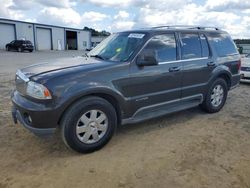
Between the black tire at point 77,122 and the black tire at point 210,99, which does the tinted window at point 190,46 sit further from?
the black tire at point 77,122

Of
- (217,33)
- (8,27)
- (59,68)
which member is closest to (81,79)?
(59,68)

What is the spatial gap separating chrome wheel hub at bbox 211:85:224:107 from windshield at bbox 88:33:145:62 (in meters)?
2.26

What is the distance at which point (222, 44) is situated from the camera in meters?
6.11

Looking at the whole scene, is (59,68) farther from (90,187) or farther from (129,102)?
(90,187)

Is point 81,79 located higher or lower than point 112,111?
higher

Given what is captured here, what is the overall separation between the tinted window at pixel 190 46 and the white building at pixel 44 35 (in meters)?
40.0

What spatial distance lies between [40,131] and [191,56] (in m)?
3.16

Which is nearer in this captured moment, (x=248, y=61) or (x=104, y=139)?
(x=104, y=139)

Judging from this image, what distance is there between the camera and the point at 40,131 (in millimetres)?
3707

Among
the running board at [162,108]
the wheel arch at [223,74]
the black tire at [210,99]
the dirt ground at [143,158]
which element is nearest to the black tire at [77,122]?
the dirt ground at [143,158]

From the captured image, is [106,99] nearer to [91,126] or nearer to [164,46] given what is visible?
Answer: [91,126]

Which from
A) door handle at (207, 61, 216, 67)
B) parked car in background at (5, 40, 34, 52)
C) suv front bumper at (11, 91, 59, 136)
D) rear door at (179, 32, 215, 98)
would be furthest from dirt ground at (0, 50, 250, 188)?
parked car in background at (5, 40, 34, 52)

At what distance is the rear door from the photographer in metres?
5.20

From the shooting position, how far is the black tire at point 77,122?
3762 mm
